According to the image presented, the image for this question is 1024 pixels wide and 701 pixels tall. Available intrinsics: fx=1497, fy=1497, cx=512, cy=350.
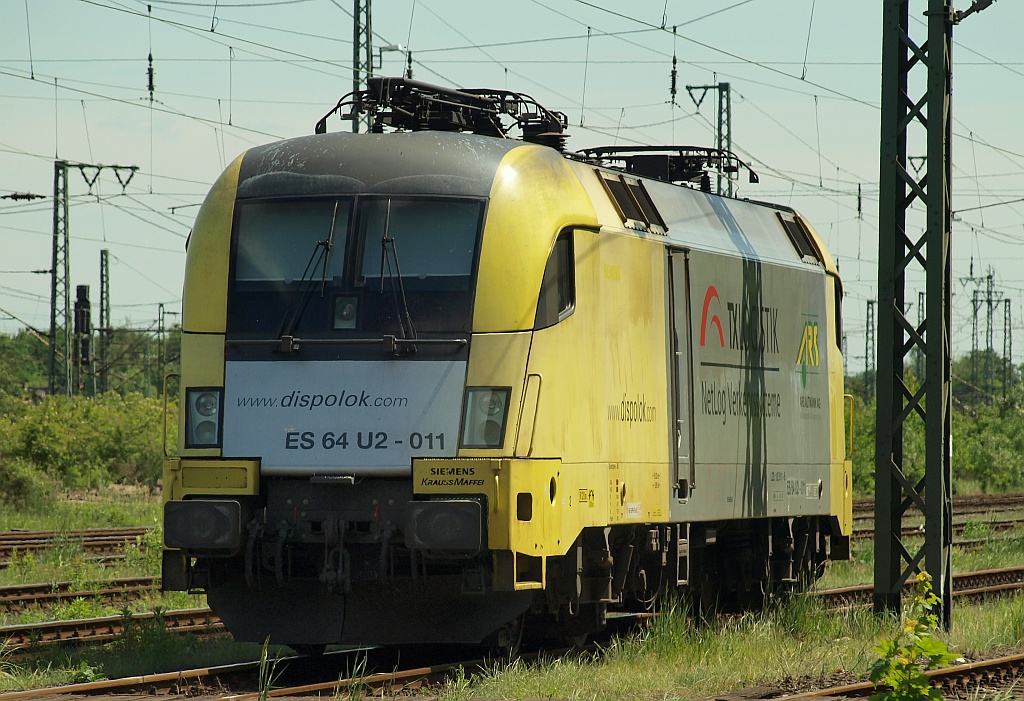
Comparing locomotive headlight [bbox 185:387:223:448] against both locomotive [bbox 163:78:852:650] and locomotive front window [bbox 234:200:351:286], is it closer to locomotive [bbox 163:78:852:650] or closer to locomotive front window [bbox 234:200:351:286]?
locomotive [bbox 163:78:852:650]

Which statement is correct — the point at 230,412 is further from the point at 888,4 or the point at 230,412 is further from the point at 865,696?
the point at 888,4

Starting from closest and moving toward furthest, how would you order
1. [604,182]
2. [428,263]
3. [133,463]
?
[428,263] < [604,182] < [133,463]

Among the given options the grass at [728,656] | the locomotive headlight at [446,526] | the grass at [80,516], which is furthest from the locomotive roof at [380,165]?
the grass at [80,516]

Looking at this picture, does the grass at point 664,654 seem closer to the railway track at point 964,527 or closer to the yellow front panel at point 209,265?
the yellow front panel at point 209,265

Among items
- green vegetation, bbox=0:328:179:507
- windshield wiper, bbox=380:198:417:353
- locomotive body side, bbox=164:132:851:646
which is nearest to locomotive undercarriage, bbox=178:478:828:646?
locomotive body side, bbox=164:132:851:646

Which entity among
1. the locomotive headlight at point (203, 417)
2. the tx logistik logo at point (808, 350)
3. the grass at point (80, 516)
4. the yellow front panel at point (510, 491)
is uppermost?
the tx logistik logo at point (808, 350)

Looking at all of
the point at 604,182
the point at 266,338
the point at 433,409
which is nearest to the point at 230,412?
the point at 266,338

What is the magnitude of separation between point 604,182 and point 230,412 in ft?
11.1

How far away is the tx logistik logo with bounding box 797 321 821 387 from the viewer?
14439 millimetres

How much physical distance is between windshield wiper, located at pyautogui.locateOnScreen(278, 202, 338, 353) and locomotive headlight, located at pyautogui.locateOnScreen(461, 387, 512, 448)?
125cm

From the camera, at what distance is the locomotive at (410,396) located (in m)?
9.50

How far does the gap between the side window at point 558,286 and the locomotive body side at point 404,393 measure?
0.02m

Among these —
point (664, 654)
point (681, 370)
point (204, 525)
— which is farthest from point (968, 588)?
point (204, 525)

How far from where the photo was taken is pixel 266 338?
32.3ft
